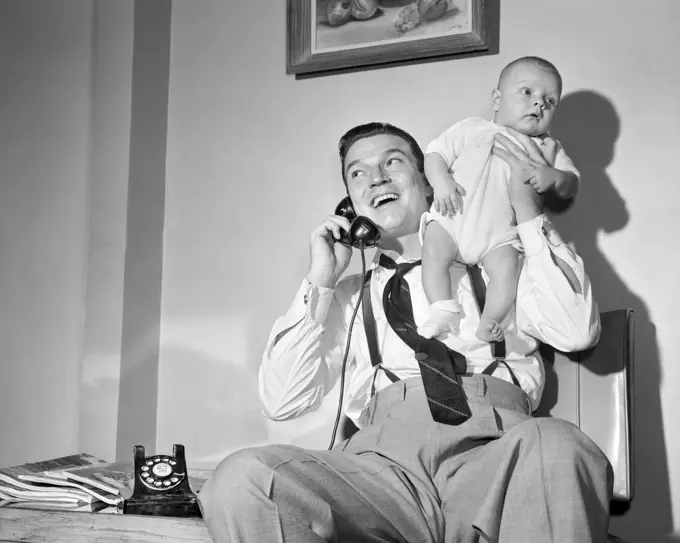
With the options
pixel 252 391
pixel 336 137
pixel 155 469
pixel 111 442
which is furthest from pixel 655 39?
pixel 111 442

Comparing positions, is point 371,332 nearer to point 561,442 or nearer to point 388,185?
point 388,185

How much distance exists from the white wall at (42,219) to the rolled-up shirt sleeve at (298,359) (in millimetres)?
747

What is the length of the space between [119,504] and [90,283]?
89 cm

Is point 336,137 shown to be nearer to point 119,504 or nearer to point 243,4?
point 243,4

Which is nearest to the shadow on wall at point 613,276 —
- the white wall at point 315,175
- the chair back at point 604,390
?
the white wall at point 315,175

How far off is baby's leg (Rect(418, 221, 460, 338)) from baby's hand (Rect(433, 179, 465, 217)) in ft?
0.15

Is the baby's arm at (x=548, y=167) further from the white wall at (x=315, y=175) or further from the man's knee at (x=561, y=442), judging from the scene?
the man's knee at (x=561, y=442)

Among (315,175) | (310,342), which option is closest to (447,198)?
(310,342)

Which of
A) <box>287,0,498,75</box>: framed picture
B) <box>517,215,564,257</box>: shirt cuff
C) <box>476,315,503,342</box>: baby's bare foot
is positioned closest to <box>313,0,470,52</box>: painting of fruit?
<box>287,0,498,75</box>: framed picture

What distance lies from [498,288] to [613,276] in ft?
1.43

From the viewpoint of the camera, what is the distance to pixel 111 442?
2.39 m

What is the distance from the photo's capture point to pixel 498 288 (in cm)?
190

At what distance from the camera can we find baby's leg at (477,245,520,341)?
1.86m

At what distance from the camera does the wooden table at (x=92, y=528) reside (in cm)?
163
